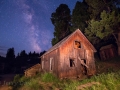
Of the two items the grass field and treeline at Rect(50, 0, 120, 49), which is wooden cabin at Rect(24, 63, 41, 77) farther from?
the grass field

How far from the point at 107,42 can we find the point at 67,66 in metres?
19.7

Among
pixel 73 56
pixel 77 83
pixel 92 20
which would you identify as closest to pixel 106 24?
pixel 92 20

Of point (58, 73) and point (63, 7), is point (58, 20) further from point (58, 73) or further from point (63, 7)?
point (58, 73)

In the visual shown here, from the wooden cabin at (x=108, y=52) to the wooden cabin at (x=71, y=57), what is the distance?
10.1m

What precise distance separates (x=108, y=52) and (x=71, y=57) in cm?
1417

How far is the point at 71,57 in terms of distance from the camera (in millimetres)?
17656

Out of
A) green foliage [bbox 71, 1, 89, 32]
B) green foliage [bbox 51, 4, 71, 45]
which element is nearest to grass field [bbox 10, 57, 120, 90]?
green foliage [bbox 71, 1, 89, 32]

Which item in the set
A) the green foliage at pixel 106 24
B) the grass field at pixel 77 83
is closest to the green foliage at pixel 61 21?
the green foliage at pixel 106 24

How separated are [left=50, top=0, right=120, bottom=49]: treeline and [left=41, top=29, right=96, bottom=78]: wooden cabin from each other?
16.8 feet

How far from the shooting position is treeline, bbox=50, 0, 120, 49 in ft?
70.2

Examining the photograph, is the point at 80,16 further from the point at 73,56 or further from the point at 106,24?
the point at 73,56

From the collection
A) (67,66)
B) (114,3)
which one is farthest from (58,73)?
(114,3)

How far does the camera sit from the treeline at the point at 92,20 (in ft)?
70.2

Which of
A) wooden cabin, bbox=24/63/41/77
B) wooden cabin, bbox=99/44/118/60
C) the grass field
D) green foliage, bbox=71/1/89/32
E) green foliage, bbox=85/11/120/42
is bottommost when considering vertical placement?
the grass field
